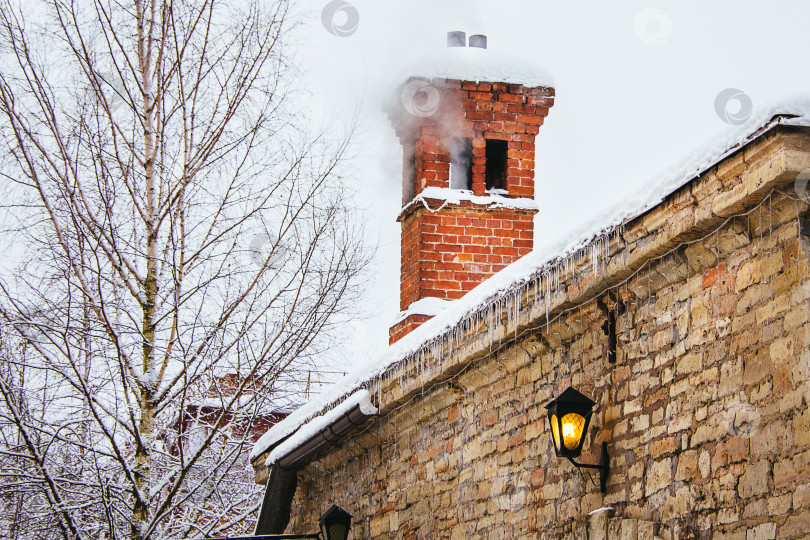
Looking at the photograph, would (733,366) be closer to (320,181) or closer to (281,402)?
(320,181)

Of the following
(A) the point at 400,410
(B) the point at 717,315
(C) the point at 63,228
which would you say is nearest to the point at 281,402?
(C) the point at 63,228

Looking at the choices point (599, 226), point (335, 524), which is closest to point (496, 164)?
point (335, 524)

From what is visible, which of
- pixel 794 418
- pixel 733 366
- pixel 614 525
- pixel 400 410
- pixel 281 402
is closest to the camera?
pixel 794 418

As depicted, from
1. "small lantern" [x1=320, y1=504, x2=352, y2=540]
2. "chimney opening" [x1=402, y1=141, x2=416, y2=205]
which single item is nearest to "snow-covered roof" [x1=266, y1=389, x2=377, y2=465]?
"small lantern" [x1=320, y1=504, x2=352, y2=540]

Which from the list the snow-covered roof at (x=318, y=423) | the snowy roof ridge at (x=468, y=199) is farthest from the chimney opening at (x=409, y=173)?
the snow-covered roof at (x=318, y=423)

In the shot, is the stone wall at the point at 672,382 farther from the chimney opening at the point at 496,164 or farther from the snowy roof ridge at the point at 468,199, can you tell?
the chimney opening at the point at 496,164

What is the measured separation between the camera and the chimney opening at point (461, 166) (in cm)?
973

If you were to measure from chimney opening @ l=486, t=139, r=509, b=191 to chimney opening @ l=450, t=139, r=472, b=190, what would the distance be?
0.76ft

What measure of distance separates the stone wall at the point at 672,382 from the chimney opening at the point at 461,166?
405 cm

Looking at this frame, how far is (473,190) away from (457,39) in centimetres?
181

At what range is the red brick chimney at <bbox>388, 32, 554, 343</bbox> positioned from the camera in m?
9.29

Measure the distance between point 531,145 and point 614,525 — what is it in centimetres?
596

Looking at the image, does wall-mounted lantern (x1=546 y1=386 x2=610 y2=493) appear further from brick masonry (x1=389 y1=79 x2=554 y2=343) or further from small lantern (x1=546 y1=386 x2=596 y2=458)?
brick masonry (x1=389 y1=79 x2=554 y2=343)

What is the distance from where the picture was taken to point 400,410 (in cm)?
680
